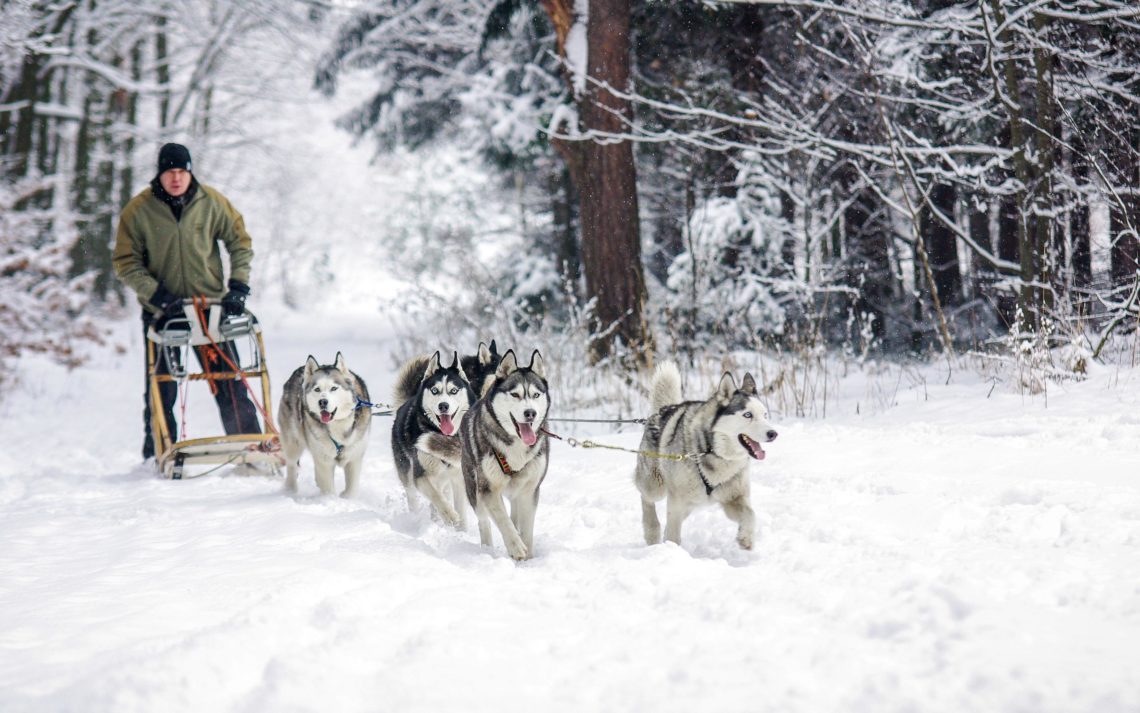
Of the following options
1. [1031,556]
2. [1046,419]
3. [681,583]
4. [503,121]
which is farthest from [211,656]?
[503,121]

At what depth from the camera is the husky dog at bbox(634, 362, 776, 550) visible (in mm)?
3582

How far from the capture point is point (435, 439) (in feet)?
14.3

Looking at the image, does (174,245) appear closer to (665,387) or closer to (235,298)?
(235,298)

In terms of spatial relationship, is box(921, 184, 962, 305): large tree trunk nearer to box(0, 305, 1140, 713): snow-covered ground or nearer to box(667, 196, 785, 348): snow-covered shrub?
box(667, 196, 785, 348): snow-covered shrub

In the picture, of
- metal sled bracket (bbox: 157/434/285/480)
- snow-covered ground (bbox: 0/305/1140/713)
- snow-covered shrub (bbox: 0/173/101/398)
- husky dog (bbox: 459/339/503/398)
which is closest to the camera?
snow-covered ground (bbox: 0/305/1140/713)

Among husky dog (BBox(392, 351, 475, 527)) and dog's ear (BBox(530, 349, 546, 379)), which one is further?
husky dog (BBox(392, 351, 475, 527))

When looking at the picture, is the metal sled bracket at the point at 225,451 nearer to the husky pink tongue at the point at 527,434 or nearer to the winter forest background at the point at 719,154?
the husky pink tongue at the point at 527,434

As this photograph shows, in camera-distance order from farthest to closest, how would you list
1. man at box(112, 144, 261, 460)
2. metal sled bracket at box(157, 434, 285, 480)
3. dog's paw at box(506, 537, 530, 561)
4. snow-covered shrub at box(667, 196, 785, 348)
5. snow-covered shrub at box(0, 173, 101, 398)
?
1. snow-covered shrub at box(0, 173, 101, 398)
2. snow-covered shrub at box(667, 196, 785, 348)
3. man at box(112, 144, 261, 460)
4. metal sled bracket at box(157, 434, 285, 480)
5. dog's paw at box(506, 537, 530, 561)

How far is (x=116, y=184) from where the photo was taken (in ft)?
79.6

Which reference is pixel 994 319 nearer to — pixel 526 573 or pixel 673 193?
pixel 673 193

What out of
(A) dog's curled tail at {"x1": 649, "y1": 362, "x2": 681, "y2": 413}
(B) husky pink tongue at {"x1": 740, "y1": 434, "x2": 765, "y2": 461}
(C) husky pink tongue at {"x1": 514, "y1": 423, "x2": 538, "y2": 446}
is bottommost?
(B) husky pink tongue at {"x1": 740, "y1": 434, "x2": 765, "y2": 461}

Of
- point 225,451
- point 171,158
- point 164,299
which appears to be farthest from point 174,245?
point 225,451

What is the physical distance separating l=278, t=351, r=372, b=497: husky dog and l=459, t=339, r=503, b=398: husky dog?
70 cm

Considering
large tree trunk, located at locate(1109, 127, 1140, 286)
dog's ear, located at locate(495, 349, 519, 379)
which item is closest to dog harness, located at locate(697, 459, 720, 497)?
dog's ear, located at locate(495, 349, 519, 379)
